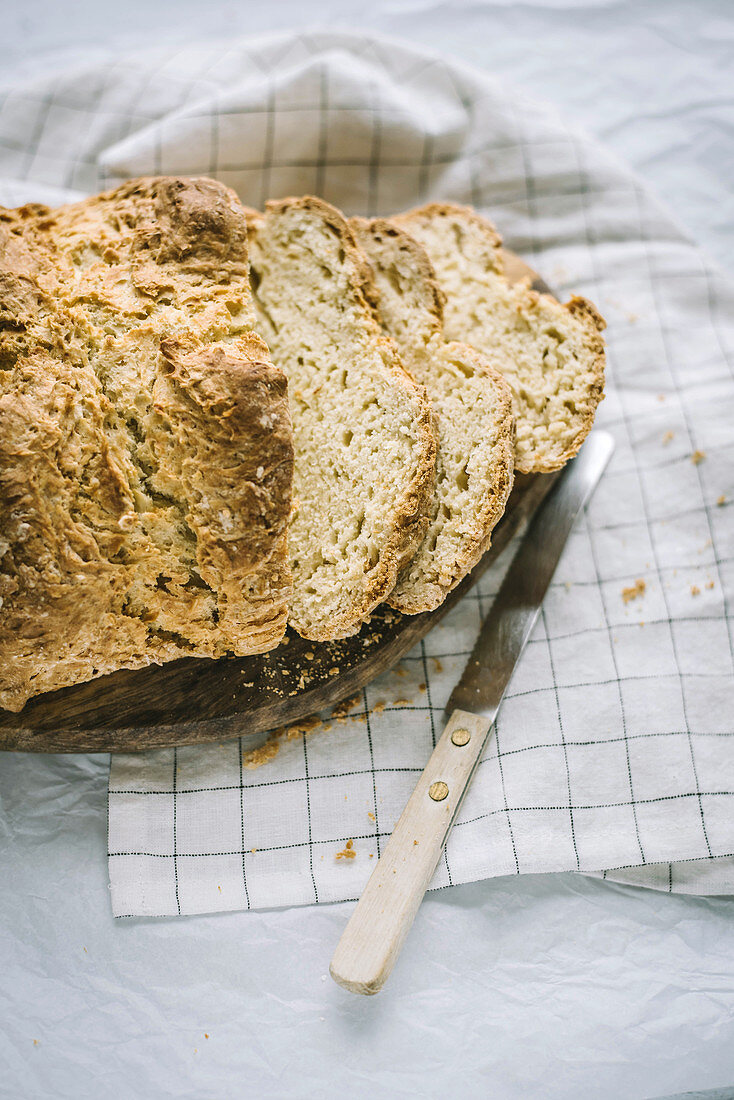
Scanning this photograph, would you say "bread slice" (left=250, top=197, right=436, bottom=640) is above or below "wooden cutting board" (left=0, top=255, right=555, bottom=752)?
above

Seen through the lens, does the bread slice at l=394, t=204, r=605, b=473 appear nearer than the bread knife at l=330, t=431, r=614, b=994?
No

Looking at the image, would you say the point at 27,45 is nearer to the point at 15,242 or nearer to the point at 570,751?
the point at 15,242

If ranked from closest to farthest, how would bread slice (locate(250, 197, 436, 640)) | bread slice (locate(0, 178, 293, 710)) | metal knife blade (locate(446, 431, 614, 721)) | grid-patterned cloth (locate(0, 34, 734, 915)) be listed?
bread slice (locate(0, 178, 293, 710)), bread slice (locate(250, 197, 436, 640)), grid-patterned cloth (locate(0, 34, 734, 915)), metal knife blade (locate(446, 431, 614, 721))

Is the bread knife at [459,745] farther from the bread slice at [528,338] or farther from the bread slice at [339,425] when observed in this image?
the bread slice at [339,425]

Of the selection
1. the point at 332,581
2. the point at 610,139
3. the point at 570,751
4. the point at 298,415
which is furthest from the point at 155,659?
the point at 610,139

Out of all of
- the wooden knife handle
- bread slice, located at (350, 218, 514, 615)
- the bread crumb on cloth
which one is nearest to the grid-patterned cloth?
the bread crumb on cloth

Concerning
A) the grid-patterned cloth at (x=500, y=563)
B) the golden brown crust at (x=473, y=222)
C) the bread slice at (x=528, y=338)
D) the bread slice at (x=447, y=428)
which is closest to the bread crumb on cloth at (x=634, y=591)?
the grid-patterned cloth at (x=500, y=563)

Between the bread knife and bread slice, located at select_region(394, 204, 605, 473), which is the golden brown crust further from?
the bread knife
